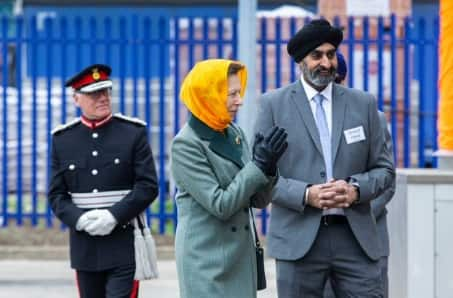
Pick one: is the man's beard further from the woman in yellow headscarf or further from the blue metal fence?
the blue metal fence

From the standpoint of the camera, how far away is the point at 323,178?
5641 millimetres

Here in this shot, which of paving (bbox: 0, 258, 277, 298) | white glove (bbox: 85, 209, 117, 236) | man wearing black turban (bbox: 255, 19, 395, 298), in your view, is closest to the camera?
man wearing black turban (bbox: 255, 19, 395, 298)

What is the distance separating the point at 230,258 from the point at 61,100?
304 inches

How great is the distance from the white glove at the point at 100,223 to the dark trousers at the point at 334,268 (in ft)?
4.00

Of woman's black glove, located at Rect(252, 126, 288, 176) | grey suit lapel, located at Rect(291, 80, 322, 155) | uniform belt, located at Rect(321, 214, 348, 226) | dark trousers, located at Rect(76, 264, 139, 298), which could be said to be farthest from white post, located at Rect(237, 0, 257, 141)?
woman's black glove, located at Rect(252, 126, 288, 176)

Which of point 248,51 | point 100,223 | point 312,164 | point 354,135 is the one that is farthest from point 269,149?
point 248,51

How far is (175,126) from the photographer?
12602 mm

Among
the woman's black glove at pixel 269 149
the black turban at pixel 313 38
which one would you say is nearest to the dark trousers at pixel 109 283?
the black turban at pixel 313 38

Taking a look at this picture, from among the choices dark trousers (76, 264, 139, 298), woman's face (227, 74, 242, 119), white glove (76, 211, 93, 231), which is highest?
woman's face (227, 74, 242, 119)

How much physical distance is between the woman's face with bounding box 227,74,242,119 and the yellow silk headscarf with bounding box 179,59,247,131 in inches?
0.8

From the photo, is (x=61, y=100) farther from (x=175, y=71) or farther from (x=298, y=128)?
(x=298, y=128)

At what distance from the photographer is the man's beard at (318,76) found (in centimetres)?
569

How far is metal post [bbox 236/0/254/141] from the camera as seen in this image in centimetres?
1066

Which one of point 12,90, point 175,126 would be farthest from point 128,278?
point 12,90
